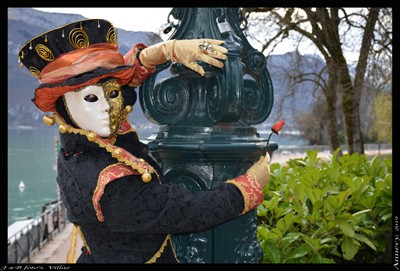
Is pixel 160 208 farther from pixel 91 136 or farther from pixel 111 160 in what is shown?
pixel 91 136

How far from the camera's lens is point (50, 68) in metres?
2.06

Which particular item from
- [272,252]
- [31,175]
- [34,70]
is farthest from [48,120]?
[31,175]

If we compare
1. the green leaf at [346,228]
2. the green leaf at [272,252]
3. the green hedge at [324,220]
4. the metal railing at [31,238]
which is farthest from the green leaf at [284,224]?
the metal railing at [31,238]

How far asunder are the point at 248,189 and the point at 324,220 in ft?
3.66

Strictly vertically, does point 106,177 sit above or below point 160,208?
above

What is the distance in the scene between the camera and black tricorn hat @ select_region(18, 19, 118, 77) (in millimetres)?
2023

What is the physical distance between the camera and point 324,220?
294 centimetres

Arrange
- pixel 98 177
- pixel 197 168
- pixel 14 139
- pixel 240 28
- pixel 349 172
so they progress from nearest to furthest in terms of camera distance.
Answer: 1. pixel 98 177
2. pixel 197 168
3. pixel 240 28
4. pixel 349 172
5. pixel 14 139

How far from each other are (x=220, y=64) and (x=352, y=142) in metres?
10.9

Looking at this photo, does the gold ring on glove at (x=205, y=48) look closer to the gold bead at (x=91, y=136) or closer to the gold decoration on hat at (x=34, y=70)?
the gold bead at (x=91, y=136)

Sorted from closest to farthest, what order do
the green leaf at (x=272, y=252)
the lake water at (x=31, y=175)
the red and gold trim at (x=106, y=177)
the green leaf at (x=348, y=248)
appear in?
1. the red and gold trim at (x=106, y=177)
2. the green leaf at (x=272, y=252)
3. the green leaf at (x=348, y=248)
4. the lake water at (x=31, y=175)

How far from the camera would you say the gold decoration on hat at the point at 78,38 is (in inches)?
79.7
